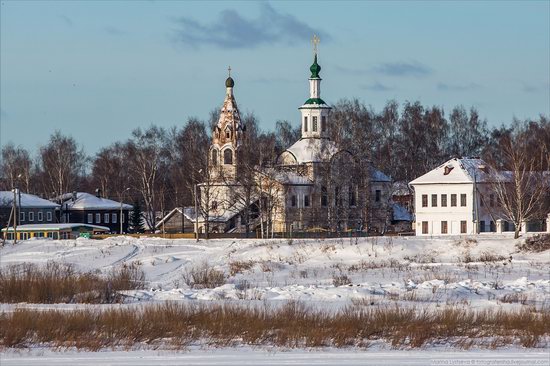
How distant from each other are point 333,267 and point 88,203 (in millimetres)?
51967

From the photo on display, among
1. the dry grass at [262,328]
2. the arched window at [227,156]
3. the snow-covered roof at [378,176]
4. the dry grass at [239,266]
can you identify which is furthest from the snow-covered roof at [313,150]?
the dry grass at [262,328]

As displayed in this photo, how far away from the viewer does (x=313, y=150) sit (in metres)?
73.9

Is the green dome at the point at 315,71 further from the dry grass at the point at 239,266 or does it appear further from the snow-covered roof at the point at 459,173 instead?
the dry grass at the point at 239,266

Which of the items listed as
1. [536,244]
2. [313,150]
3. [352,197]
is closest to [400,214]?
[313,150]

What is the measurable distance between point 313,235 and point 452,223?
801cm

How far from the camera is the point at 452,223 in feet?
222

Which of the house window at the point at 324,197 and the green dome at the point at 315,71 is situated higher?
the green dome at the point at 315,71

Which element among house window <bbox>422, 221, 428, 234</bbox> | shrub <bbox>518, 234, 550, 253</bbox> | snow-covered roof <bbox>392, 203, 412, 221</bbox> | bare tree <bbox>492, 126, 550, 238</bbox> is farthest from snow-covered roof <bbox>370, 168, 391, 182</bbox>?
shrub <bbox>518, 234, 550, 253</bbox>

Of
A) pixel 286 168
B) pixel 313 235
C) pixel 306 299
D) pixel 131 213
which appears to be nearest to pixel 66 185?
pixel 131 213

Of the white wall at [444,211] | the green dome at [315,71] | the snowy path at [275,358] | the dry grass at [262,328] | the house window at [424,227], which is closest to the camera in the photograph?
the snowy path at [275,358]

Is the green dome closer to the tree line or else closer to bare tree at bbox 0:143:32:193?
the tree line

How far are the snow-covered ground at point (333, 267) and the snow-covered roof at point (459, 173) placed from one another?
14.4m

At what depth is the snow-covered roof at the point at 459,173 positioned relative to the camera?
219 ft

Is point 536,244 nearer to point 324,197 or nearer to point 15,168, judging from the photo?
point 324,197
